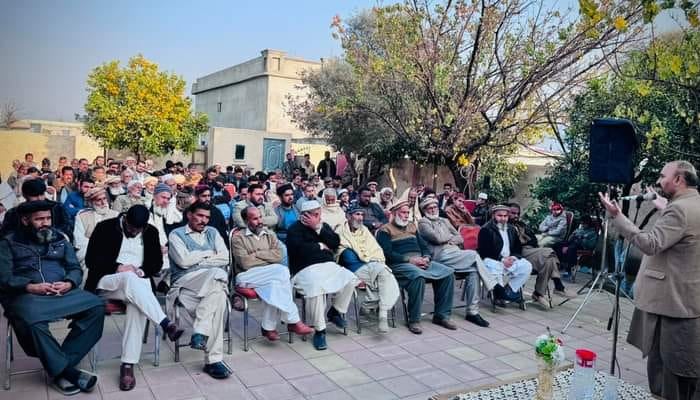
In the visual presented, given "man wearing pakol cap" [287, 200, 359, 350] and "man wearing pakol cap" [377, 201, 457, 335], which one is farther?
"man wearing pakol cap" [377, 201, 457, 335]

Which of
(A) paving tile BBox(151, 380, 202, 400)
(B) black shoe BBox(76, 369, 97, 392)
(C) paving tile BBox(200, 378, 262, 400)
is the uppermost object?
(B) black shoe BBox(76, 369, 97, 392)

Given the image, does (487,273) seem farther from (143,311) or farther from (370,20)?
(370,20)

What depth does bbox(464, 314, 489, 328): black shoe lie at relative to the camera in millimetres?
5656

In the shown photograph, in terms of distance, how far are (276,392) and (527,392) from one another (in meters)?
1.79

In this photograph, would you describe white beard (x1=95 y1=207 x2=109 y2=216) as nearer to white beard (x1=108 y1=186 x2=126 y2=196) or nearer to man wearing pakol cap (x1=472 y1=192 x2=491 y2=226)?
white beard (x1=108 y1=186 x2=126 y2=196)

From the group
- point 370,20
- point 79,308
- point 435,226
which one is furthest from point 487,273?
point 370,20

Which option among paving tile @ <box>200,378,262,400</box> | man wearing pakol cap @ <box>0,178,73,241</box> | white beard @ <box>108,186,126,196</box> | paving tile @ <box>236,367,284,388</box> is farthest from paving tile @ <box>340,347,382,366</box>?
white beard @ <box>108,186,126,196</box>

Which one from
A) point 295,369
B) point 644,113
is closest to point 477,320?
point 295,369

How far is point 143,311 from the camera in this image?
12.9ft

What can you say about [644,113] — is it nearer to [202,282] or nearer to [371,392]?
[371,392]

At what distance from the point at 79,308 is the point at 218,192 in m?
4.81

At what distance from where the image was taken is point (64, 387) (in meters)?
3.61

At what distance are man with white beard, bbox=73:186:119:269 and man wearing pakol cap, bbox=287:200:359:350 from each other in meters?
2.10

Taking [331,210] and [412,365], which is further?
[331,210]
